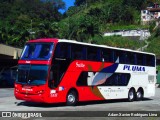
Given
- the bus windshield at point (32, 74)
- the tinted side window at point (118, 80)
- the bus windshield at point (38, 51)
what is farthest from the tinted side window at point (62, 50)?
the tinted side window at point (118, 80)

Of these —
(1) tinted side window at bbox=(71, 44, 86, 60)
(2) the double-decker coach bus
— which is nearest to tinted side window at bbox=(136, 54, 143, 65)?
(2) the double-decker coach bus

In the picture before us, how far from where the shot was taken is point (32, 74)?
19.9 m

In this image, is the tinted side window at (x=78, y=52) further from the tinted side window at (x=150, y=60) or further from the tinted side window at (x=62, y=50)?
the tinted side window at (x=150, y=60)

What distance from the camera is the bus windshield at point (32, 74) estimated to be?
19.6m

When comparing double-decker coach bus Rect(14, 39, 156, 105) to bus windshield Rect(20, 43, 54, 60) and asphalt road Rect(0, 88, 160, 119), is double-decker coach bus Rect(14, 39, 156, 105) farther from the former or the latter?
asphalt road Rect(0, 88, 160, 119)

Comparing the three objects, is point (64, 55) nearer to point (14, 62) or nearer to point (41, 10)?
point (14, 62)

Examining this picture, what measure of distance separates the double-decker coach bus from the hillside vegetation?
1334 inches

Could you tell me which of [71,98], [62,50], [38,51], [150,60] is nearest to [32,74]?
[38,51]

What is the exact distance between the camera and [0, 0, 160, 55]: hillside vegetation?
60375mm

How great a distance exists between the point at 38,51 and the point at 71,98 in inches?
120

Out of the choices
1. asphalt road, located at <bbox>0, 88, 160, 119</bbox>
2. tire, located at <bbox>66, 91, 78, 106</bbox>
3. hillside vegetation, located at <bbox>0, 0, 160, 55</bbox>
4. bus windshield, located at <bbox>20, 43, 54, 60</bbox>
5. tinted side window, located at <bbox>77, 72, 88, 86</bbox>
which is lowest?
asphalt road, located at <bbox>0, 88, 160, 119</bbox>

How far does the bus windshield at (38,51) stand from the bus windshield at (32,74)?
48 cm

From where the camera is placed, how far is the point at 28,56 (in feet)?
67.0


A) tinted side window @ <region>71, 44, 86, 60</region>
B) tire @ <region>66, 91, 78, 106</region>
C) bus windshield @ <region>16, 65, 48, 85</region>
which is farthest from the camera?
tinted side window @ <region>71, 44, 86, 60</region>
